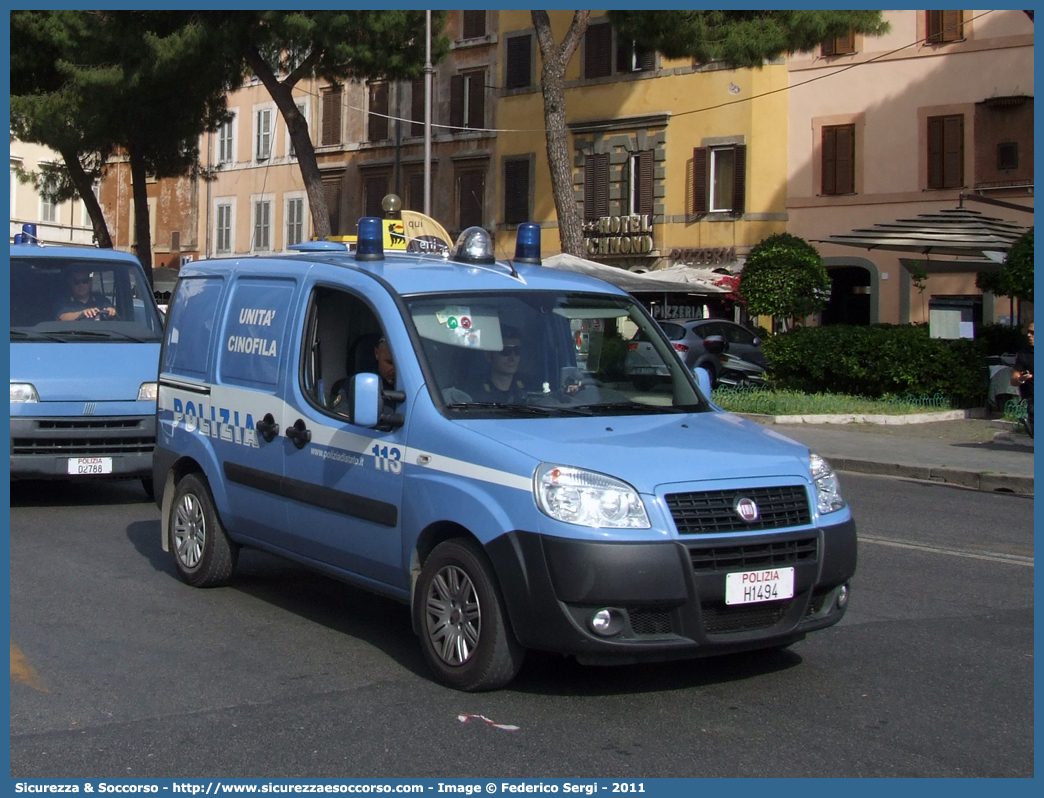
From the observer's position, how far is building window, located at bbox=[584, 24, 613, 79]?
129ft

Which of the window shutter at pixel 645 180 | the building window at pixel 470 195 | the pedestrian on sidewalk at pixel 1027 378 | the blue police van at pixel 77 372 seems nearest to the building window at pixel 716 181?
the window shutter at pixel 645 180

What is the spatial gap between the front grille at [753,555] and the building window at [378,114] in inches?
1638

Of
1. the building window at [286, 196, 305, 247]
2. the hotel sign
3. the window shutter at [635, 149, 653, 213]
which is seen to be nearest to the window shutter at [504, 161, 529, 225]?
the hotel sign

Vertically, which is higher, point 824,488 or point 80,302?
point 80,302

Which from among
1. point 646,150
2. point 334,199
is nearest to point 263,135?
point 334,199

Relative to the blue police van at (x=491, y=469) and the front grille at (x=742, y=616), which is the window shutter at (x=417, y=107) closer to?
the blue police van at (x=491, y=469)

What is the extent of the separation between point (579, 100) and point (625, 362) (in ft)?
114

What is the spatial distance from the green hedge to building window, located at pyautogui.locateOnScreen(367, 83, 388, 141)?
25862mm

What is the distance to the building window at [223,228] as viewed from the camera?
52250mm

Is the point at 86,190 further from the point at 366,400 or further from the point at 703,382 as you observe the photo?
the point at 366,400

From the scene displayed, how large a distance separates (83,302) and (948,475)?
8833 mm

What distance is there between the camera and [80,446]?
10906mm

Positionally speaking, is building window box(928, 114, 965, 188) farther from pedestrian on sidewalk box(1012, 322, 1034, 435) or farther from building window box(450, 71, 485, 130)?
pedestrian on sidewalk box(1012, 322, 1034, 435)

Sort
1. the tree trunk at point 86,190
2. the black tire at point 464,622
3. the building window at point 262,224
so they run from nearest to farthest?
the black tire at point 464,622
the tree trunk at point 86,190
the building window at point 262,224
